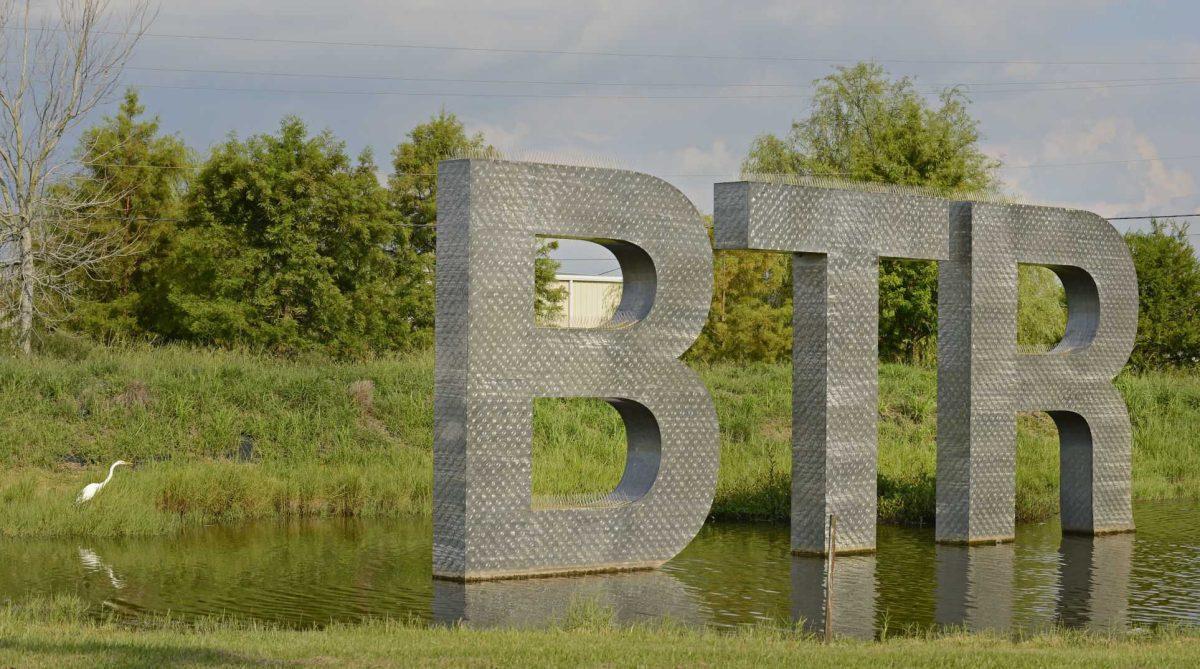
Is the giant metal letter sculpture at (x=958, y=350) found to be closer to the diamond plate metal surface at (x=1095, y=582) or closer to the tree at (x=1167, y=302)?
the diamond plate metal surface at (x=1095, y=582)

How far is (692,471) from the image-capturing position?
14.3m

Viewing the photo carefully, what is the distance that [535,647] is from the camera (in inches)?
346

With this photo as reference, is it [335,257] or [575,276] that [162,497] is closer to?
[335,257]

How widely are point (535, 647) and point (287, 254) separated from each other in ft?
76.9

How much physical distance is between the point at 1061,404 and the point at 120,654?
40.4 ft

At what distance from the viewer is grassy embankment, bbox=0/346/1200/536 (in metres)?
18.1

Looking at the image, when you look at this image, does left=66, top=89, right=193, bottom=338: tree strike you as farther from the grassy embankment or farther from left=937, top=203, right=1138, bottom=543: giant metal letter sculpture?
left=937, top=203, right=1138, bottom=543: giant metal letter sculpture

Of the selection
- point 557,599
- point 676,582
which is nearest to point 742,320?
point 676,582

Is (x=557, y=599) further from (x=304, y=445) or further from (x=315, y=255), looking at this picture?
(x=315, y=255)

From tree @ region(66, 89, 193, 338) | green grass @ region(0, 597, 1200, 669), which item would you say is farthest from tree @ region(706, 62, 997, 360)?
green grass @ region(0, 597, 1200, 669)

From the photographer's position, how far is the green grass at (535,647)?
27.0 feet

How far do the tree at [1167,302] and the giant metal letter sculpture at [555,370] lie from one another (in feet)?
100

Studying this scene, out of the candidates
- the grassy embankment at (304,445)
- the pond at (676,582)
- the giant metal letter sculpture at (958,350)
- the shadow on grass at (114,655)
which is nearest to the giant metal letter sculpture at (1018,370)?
the giant metal letter sculpture at (958,350)

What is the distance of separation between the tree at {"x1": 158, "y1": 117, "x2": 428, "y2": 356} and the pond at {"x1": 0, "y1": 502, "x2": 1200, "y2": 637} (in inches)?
543
